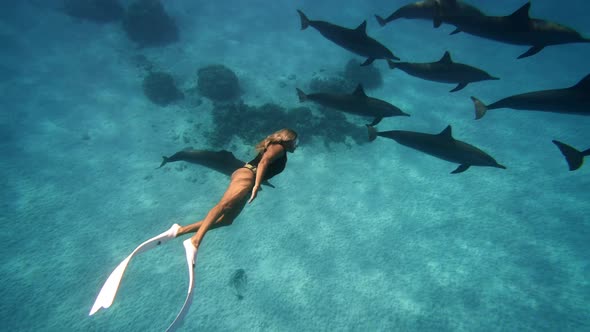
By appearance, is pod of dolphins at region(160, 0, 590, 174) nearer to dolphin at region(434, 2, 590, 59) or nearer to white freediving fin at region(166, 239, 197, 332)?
dolphin at region(434, 2, 590, 59)

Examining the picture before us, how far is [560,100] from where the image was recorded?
13.9 feet

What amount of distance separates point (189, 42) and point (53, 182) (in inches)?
543

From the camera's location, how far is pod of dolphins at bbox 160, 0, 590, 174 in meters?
4.25

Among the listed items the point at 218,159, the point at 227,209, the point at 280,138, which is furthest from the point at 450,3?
the point at 218,159

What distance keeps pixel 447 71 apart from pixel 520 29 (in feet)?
3.87

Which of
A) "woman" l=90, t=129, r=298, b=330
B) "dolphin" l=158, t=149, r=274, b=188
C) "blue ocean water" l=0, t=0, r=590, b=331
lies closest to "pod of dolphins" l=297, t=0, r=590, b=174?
"dolphin" l=158, t=149, r=274, b=188

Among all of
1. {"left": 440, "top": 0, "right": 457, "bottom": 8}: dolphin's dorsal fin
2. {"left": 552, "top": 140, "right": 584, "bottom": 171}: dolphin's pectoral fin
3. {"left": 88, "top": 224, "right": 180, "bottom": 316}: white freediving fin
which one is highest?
{"left": 440, "top": 0, "right": 457, "bottom": 8}: dolphin's dorsal fin

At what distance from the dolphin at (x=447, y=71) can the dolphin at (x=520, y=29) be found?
0.63 meters

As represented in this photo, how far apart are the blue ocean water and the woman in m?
4.83

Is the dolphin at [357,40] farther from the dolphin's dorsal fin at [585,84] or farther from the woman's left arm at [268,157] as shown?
the woman's left arm at [268,157]

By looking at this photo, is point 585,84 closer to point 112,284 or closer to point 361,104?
point 361,104

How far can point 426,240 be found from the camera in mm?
8586

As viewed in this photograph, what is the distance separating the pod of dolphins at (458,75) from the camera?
425 cm

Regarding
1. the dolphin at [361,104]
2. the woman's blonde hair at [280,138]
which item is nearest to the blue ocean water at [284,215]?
the dolphin at [361,104]
